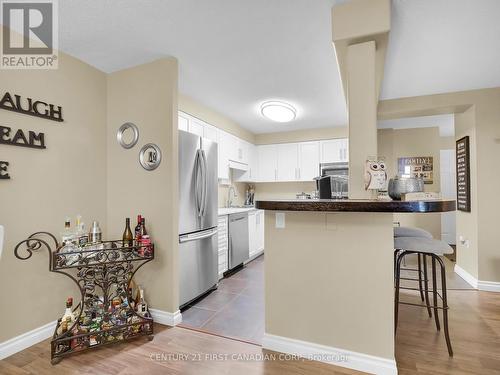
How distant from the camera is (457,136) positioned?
151 inches

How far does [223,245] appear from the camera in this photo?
364cm

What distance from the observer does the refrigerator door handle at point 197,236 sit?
8.57ft

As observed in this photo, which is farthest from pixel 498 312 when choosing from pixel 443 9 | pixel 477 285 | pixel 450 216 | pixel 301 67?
pixel 450 216

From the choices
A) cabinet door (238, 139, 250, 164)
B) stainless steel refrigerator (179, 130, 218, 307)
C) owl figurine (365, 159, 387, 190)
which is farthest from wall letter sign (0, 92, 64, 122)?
cabinet door (238, 139, 250, 164)

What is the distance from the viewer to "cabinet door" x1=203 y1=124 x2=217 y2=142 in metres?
3.84

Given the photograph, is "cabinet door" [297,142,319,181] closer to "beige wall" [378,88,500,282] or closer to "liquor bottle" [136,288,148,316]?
"beige wall" [378,88,500,282]

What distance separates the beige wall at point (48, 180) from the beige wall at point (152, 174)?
18cm

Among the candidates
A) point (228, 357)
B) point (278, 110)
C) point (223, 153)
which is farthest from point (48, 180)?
point (278, 110)

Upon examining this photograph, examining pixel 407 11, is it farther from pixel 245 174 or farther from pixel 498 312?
pixel 245 174

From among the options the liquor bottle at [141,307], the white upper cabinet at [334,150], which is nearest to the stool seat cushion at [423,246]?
the liquor bottle at [141,307]

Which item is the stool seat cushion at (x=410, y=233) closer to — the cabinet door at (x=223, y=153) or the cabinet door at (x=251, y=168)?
the cabinet door at (x=223, y=153)

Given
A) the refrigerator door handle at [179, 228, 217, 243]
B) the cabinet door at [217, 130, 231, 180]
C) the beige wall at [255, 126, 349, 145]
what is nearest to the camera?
the refrigerator door handle at [179, 228, 217, 243]

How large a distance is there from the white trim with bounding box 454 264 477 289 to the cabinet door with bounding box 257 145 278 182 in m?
3.35

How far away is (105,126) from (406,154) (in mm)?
5138
